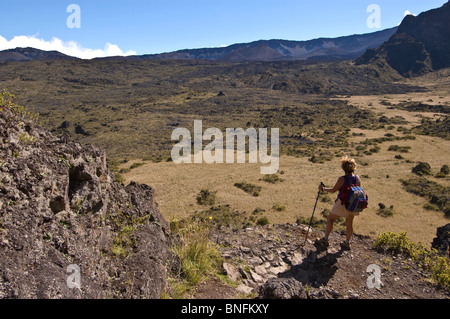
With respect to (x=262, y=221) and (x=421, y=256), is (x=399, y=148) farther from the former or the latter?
(x=421, y=256)

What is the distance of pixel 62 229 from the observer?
3.53 meters

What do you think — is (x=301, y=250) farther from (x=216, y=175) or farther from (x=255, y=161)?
(x=255, y=161)

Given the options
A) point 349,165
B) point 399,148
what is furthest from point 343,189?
point 399,148

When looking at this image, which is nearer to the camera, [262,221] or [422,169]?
[262,221]

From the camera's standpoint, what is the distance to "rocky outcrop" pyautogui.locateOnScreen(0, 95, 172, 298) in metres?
2.86

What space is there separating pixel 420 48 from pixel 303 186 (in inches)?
4947

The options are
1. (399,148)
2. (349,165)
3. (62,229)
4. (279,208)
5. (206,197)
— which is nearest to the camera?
(62,229)

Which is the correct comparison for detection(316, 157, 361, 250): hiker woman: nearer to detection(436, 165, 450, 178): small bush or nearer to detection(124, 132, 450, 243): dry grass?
detection(124, 132, 450, 243): dry grass

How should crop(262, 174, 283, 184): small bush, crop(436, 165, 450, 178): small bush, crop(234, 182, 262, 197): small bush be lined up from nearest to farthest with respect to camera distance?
crop(234, 182, 262, 197): small bush → crop(262, 174, 283, 184): small bush → crop(436, 165, 450, 178): small bush

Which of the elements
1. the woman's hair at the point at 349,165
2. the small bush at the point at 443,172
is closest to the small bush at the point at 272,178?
the small bush at the point at 443,172

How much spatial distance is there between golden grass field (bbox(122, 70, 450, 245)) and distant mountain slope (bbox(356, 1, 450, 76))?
3975 inches

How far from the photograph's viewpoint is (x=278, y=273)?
537 centimetres

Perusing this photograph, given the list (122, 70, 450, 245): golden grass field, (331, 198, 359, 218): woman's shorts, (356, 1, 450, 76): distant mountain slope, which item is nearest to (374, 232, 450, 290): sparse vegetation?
(331, 198, 359, 218): woman's shorts

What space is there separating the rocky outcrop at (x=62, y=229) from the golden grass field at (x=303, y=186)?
9.76 metres
